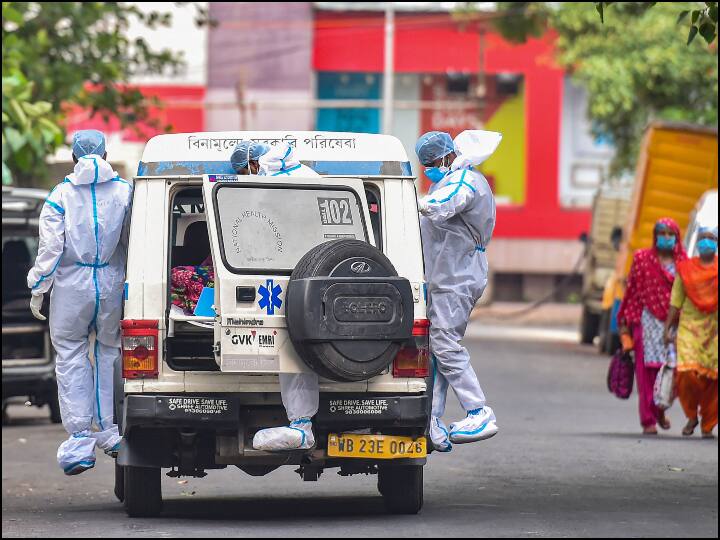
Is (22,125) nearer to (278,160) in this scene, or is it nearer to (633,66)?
(278,160)

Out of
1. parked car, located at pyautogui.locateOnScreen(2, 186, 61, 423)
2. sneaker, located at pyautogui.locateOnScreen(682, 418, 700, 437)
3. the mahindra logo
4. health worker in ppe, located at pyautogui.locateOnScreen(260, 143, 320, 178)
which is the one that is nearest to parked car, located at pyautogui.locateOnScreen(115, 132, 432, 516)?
the mahindra logo

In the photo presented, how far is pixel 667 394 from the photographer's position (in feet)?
51.7

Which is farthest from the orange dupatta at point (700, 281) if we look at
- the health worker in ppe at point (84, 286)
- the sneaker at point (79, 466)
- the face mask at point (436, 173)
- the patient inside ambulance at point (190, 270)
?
the sneaker at point (79, 466)

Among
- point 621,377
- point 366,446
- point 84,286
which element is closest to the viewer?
point 366,446

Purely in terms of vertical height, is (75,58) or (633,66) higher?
(75,58)

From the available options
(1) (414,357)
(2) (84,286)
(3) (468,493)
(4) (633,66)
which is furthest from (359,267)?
(4) (633,66)

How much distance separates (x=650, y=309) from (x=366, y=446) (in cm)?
704

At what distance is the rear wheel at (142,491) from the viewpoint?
9.72m

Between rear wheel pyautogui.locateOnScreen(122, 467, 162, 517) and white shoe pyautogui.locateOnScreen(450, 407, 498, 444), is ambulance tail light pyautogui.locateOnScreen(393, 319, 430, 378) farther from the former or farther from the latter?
rear wheel pyautogui.locateOnScreen(122, 467, 162, 517)

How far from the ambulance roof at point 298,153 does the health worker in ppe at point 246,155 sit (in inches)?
3.7

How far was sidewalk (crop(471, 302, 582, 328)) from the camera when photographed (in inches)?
1487

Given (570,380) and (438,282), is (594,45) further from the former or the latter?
(438,282)

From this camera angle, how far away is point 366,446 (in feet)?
30.5

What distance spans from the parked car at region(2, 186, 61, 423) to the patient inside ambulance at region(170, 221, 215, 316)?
613cm
